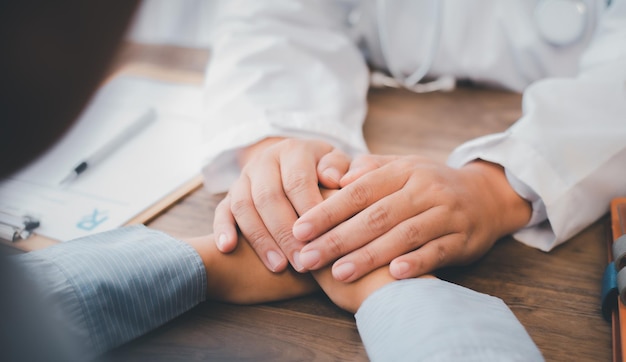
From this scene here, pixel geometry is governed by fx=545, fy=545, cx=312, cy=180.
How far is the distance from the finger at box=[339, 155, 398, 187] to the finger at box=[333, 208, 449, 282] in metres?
0.08

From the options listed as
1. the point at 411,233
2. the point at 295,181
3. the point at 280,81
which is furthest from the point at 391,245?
the point at 280,81

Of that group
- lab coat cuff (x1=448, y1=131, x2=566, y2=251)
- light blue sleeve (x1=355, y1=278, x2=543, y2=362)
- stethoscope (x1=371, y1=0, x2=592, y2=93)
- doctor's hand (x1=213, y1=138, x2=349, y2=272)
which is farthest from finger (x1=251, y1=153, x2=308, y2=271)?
stethoscope (x1=371, y1=0, x2=592, y2=93)

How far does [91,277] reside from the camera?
451 mm

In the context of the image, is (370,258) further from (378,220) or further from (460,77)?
(460,77)

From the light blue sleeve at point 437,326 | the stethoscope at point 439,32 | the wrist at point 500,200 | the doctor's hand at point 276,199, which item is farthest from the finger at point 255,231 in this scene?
the stethoscope at point 439,32

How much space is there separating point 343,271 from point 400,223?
7cm

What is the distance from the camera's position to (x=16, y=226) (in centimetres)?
64

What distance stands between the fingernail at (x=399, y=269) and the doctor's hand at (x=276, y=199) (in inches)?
3.6

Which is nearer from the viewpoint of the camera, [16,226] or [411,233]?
[411,233]

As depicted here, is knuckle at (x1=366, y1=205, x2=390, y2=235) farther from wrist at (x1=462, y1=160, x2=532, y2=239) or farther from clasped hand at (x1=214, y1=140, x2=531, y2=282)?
wrist at (x1=462, y1=160, x2=532, y2=239)

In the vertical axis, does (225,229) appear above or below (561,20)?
below

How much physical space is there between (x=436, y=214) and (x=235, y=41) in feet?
1.59

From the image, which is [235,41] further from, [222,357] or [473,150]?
[222,357]

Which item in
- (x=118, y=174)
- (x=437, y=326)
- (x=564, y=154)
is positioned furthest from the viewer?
(x=118, y=174)
